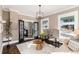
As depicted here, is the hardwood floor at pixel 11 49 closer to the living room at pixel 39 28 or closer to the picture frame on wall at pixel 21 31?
the living room at pixel 39 28

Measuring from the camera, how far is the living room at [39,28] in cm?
189

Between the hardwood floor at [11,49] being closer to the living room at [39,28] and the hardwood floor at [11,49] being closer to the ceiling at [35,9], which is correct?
the living room at [39,28]

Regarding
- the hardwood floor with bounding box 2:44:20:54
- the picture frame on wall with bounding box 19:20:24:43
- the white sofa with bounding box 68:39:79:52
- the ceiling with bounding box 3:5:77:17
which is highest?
the ceiling with bounding box 3:5:77:17

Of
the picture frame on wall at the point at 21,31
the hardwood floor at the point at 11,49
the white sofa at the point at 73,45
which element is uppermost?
the picture frame on wall at the point at 21,31

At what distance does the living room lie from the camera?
189 cm

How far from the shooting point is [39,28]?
78.2 inches

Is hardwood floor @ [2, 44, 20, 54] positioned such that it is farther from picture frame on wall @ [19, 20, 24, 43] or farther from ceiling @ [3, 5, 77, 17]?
ceiling @ [3, 5, 77, 17]

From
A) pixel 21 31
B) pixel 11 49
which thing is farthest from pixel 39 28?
pixel 11 49

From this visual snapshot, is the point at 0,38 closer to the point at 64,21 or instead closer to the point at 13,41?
the point at 13,41

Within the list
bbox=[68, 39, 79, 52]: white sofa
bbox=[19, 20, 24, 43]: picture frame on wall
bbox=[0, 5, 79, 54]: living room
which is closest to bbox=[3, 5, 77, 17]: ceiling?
bbox=[0, 5, 79, 54]: living room

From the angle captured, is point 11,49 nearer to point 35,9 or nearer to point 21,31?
point 21,31

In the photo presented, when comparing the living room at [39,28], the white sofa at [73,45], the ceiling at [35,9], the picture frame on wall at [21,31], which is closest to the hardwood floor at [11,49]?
the living room at [39,28]

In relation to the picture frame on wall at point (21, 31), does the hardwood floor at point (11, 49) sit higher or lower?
lower

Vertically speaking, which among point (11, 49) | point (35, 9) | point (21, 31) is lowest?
point (11, 49)
